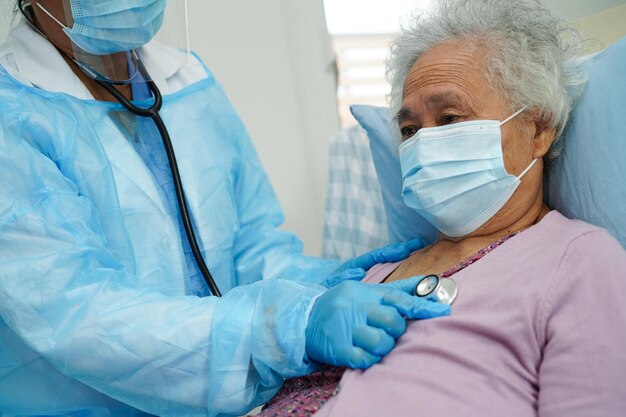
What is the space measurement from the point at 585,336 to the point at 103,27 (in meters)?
1.08

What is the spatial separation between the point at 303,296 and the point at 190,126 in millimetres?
623

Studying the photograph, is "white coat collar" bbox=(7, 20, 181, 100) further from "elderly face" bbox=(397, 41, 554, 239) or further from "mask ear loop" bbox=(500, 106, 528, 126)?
"mask ear loop" bbox=(500, 106, 528, 126)

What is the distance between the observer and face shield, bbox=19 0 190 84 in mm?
1342

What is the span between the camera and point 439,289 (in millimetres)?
1147

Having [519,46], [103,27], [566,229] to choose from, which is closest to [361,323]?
[566,229]

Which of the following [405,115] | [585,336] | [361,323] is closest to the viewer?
[585,336]

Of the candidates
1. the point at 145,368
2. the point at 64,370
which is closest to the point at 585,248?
the point at 145,368

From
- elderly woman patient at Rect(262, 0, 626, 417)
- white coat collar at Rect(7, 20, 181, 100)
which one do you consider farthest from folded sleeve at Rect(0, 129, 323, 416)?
white coat collar at Rect(7, 20, 181, 100)

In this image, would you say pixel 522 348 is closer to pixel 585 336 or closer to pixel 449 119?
pixel 585 336

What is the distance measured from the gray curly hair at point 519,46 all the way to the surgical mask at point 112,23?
553 millimetres

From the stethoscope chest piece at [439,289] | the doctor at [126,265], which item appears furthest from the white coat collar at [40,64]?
the stethoscope chest piece at [439,289]

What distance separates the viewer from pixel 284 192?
95.6 inches

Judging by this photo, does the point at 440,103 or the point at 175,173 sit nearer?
the point at 440,103

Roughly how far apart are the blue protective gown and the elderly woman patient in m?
0.15
